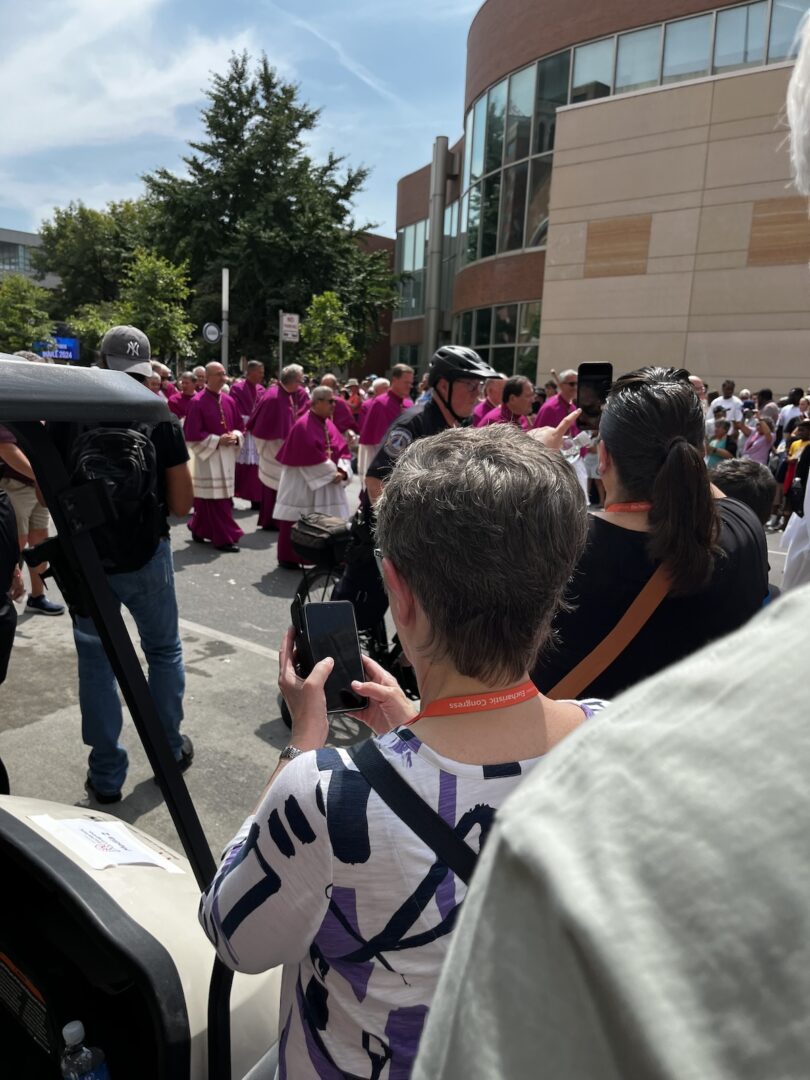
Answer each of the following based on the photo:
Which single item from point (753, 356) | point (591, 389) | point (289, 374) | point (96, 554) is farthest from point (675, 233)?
point (96, 554)

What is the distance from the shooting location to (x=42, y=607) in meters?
5.75

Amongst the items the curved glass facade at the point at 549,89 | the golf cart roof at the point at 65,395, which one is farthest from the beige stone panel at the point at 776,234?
the golf cart roof at the point at 65,395

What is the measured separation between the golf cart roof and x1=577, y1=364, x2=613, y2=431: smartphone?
2.11 meters

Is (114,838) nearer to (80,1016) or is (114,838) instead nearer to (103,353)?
(80,1016)

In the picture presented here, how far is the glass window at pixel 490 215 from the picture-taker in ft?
84.3

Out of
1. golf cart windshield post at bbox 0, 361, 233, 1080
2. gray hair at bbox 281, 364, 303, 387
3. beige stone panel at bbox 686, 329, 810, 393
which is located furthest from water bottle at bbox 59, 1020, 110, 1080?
beige stone panel at bbox 686, 329, 810, 393

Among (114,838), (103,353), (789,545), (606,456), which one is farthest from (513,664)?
(103,353)

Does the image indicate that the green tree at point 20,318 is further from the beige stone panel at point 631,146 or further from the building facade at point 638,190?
the beige stone panel at point 631,146

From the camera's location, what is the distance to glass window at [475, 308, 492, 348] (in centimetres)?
2661

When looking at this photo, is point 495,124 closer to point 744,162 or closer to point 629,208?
point 629,208

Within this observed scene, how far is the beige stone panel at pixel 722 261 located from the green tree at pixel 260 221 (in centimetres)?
1714

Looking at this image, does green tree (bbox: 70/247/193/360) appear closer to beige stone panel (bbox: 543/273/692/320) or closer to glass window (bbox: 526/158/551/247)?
glass window (bbox: 526/158/551/247)

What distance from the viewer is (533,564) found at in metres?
1.11

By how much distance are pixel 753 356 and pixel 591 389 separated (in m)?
18.6
